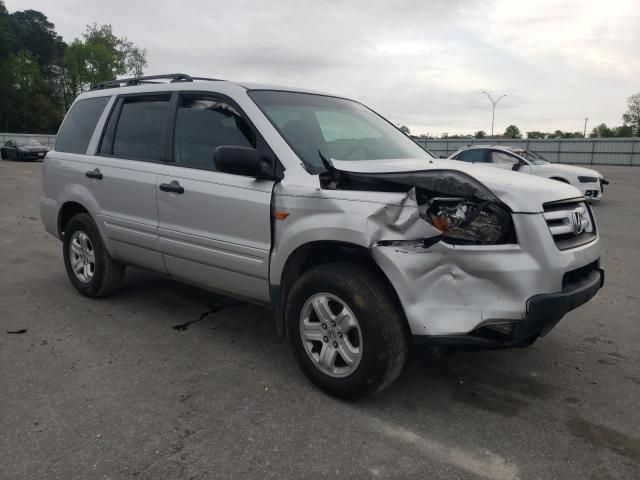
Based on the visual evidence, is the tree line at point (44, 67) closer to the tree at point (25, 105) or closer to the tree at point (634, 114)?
the tree at point (25, 105)

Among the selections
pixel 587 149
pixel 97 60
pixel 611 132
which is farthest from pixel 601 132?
pixel 97 60

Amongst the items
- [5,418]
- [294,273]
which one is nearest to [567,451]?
[294,273]

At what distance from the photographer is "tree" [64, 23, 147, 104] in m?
73.7

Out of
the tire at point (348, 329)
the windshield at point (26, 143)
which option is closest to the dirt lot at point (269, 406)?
the tire at point (348, 329)

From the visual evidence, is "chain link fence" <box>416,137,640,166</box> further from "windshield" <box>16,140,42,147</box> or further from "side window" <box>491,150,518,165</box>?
"side window" <box>491,150,518,165</box>

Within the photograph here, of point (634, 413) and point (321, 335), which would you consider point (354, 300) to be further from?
point (634, 413)

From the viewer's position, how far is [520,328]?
2559 millimetres

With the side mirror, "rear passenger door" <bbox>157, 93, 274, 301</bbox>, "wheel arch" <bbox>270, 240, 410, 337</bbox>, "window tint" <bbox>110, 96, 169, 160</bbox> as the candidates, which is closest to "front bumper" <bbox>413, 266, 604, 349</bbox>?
"wheel arch" <bbox>270, 240, 410, 337</bbox>

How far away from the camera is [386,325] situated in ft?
8.91

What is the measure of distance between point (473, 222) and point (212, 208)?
69.4 inches

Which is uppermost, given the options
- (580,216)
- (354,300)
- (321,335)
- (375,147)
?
(375,147)

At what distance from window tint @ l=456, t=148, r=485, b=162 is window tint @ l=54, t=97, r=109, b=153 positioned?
9.87 metres

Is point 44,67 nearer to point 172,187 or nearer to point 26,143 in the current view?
point 26,143

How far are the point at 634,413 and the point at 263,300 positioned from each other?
228 cm
